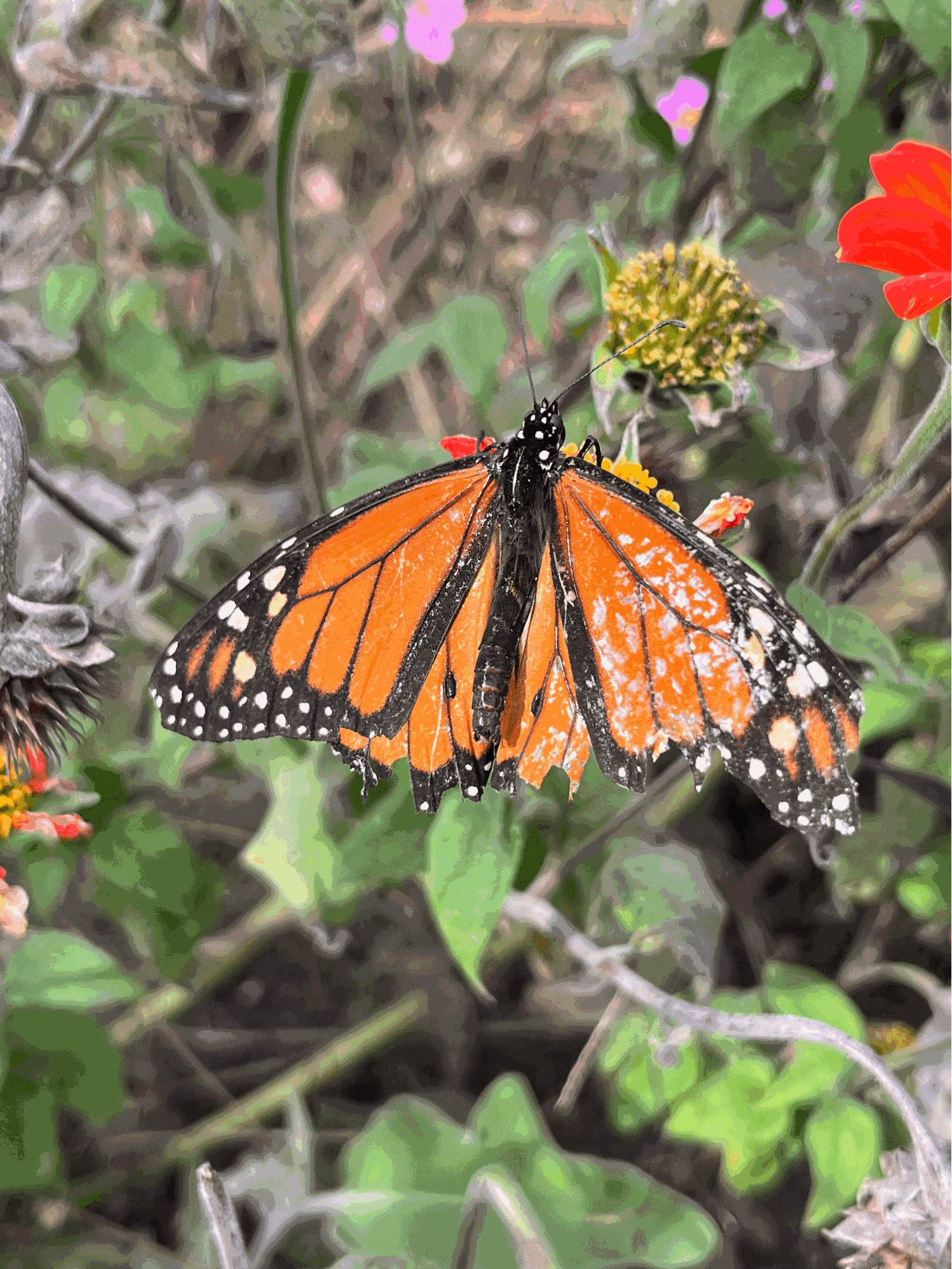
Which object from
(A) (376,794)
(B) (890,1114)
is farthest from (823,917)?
(A) (376,794)

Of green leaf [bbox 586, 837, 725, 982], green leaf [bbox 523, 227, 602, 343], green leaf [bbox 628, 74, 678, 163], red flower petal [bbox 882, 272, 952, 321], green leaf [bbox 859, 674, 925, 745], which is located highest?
green leaf [bbox 628, 74, 678, 163]

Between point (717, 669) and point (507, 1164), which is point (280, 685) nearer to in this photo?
point (717, 669)

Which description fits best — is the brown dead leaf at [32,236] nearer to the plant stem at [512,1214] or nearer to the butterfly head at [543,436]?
the butterfly head at [543,436]

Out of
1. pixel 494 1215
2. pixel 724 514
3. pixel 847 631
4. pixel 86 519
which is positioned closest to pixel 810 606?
pixel 847 631

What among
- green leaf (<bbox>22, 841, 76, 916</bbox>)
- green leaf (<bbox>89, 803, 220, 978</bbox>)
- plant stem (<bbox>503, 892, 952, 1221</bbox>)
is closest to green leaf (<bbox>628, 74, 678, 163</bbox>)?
plant stem (<bbox>503, 892, 952, 1221</bbox>)

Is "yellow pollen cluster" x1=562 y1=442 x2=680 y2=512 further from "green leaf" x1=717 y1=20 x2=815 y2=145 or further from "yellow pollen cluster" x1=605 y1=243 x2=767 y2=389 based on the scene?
"green leaf" x1=717 y1=20 x2=815 y2=145

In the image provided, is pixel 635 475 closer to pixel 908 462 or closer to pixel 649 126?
pixel 908 462
